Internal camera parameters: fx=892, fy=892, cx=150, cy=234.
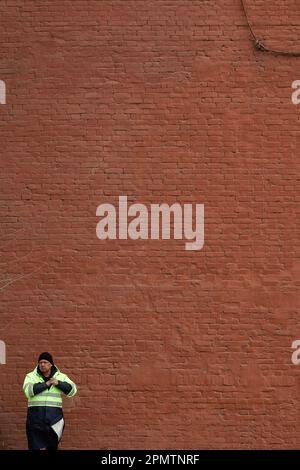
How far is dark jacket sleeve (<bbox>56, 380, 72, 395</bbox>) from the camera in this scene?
944 cm

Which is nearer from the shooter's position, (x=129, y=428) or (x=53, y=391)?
(x=53, y=391)

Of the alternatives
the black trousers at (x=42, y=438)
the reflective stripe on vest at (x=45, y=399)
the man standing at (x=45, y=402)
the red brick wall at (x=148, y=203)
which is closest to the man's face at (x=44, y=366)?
the man standing at (x=45, y=402)

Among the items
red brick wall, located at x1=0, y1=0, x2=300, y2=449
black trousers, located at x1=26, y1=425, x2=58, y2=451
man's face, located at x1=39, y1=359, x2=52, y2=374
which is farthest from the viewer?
red brick wall, located at x1=0, y1=0, x2=300, y2=449

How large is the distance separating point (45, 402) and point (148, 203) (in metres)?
2.76

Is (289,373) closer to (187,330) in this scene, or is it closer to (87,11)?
(187,330)

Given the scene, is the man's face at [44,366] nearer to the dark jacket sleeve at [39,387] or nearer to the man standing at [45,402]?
the man standing at [45,402]

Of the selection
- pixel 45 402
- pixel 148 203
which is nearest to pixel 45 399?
pixel 45 402

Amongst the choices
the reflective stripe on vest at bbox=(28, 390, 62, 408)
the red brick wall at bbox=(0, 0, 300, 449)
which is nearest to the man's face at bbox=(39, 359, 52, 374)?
the reflective stripe on vest at bbox=(28, 390, 62, 408)

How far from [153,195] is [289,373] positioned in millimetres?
2698

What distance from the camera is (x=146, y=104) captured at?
1081cm

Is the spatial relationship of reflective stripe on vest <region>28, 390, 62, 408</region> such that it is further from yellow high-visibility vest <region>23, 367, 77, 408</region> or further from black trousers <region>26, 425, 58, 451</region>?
black trousers <region>26, 425, 58, 451</region>

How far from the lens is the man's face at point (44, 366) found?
9.41m

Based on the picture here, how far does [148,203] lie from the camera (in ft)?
35.5

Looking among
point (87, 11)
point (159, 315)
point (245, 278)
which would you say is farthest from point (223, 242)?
point (87, 11)
